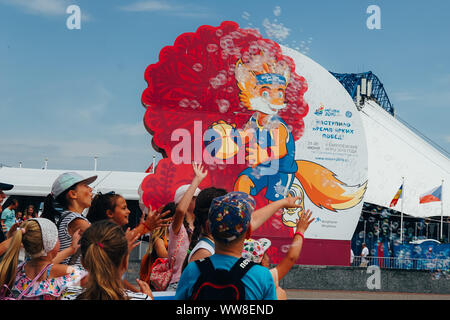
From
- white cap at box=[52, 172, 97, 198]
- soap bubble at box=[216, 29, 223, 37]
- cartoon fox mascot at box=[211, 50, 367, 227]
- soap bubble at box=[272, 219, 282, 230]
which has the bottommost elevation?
soap bubble at box=[272, 219, 282, 230]

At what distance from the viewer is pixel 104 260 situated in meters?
2.87

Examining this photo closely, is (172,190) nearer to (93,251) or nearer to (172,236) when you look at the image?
(172,236)

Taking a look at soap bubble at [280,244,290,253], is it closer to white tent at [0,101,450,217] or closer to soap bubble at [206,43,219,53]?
soap bubble at [206,43,219,53]

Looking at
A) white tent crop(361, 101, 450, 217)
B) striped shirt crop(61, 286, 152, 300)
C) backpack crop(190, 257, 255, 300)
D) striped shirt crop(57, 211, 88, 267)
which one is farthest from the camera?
white tent crop(361, 101, 450, 217)

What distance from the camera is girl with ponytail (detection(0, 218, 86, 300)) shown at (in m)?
3.48

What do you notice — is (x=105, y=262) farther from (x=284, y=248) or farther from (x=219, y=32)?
Answer: (x=219, y=32)

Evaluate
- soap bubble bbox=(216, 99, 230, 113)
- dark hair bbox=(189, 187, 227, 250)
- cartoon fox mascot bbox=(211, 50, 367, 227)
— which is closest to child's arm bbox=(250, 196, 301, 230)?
dark hair bbox=(189, 187, 227, 250)

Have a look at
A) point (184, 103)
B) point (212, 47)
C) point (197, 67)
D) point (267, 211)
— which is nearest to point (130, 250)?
point (267, 211)

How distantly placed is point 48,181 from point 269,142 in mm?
10320

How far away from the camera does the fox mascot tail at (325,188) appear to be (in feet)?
41.5

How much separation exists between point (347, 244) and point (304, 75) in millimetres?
4010

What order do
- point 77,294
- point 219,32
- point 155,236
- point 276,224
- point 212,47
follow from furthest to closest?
point 276,224 → point 219,32 → point 212,47 → point 155,236 → point 77,294

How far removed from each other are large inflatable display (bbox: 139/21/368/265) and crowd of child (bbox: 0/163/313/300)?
653cm

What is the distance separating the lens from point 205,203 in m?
4.10
